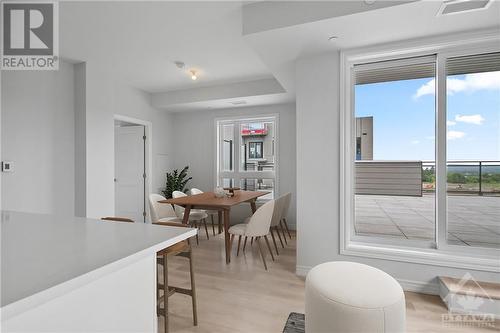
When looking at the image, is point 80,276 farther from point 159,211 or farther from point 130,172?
point 130,172

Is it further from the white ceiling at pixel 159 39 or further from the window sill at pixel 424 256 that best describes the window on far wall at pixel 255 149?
the window sill at pixel 424 256

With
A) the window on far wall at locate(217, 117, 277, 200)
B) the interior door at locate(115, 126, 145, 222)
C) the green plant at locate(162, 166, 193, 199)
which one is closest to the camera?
the interior door at locate(115, 126, 145, 222)

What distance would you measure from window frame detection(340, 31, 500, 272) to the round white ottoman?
3.56 ft

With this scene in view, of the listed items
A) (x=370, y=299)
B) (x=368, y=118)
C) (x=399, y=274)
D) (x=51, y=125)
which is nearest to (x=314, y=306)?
(x=370, y=299)

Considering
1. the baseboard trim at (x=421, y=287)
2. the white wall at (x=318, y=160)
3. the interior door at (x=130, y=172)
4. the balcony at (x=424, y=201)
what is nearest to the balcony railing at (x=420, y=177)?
the balcony at (x=424, y=201)

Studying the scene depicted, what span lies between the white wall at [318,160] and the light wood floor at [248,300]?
0.39 meters

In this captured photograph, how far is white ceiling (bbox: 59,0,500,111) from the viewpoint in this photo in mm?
2090

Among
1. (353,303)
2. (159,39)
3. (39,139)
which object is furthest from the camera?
(39,139)

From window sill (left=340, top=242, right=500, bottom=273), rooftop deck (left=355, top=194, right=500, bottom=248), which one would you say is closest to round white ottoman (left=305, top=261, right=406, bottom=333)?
window sill (left=340, top=242, right=500, bottom=273)

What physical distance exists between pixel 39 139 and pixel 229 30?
2.64 metres

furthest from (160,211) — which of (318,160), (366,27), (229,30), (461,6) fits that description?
(461,6)

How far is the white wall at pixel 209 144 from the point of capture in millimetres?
4973

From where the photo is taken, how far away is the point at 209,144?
553 centimetres

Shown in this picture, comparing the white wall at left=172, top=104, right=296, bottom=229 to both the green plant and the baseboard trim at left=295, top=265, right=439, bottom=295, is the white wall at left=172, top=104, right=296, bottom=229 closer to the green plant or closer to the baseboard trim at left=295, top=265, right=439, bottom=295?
the green plant
